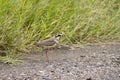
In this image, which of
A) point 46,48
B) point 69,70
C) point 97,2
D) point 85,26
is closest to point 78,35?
point 85,26

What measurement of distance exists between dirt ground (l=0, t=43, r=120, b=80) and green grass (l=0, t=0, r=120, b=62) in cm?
25

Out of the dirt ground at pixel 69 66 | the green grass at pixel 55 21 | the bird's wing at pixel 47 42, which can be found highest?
the green grass at pixel 55 21

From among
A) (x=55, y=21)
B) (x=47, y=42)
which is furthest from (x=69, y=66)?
(x=55, y=21)

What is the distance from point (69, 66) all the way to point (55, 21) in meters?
1.06

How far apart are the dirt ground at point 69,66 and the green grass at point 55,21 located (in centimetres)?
25

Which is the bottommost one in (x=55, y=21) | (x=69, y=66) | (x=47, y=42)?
(x=69, y=66)

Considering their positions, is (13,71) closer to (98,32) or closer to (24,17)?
(24,17)

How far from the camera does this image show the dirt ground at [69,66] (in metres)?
5.18

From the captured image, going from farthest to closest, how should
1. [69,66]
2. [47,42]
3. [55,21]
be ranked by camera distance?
[55,21] < [47,42] < [69,66]

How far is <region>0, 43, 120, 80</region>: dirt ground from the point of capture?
5184 mm

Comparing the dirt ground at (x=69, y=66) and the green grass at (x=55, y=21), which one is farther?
the green grass at (x=55, y=21)

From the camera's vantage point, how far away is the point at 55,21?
6570mm

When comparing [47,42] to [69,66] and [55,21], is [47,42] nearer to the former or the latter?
[69,66]

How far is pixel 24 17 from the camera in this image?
6129mm
